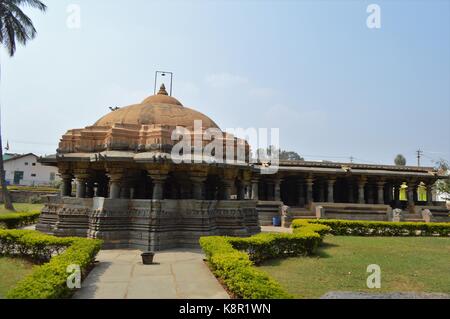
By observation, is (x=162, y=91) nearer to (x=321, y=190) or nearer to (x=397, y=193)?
(x=321, y=190)

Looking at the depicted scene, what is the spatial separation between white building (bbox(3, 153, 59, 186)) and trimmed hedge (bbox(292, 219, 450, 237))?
47.0 meters

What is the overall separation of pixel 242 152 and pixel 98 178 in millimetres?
5656

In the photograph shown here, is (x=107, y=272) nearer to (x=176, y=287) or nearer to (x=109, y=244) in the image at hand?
(x=176, y=287)

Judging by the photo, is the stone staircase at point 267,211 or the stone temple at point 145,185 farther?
the stone staircase at point 267,211

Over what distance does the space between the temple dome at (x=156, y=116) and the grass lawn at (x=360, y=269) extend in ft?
20.2

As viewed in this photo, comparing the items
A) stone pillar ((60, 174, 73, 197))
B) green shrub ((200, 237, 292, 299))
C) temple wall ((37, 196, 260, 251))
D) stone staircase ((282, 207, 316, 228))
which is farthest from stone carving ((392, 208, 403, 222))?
stone pillar ((60, 174, 73, 197))

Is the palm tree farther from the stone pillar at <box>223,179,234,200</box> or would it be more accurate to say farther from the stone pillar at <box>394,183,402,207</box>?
the stone pillar at <box>394,183,402,207</box>

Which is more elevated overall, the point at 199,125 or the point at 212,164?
the point at 199,125

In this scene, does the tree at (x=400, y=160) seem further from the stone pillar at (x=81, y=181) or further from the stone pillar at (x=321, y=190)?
the stone pillar at (x=81, y=181)

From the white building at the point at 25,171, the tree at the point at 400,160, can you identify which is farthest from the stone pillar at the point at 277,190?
the tree at the point at 400,160

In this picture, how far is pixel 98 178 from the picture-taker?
1317 cm

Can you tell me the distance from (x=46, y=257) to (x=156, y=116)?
6054 millimetres

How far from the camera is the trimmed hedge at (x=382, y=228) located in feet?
51.2
